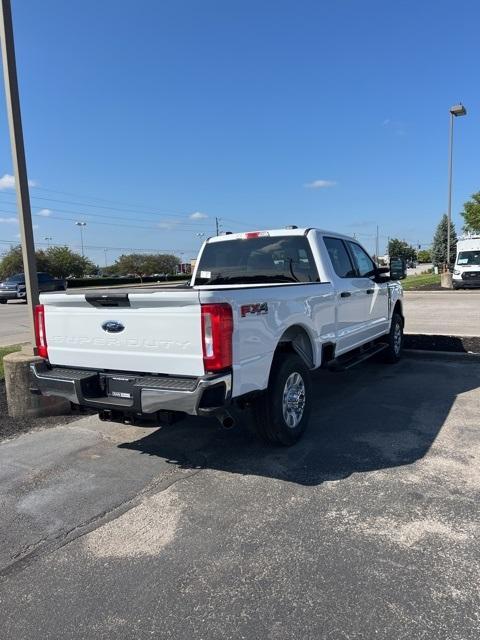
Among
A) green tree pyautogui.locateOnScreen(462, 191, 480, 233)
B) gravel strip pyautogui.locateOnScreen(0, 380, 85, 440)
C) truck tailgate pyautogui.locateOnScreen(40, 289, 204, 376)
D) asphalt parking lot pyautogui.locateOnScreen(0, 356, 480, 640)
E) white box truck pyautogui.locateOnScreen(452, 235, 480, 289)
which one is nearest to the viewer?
asphalt parking lot pyautogui.locateOnScreen(0, 356, 480, 640)

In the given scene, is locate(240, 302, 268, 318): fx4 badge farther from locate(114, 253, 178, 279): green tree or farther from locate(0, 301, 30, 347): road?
locate(114, 253, 178, 279): green tree

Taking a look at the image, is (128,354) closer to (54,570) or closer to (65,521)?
(65,521)

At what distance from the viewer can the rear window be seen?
5.96 meters

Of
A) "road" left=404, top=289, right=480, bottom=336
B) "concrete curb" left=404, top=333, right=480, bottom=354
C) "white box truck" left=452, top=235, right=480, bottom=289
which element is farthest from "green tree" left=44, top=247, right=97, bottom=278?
"concrete curb" left=404, top=333, right=480, bottom=354

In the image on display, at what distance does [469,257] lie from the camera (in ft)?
89.8

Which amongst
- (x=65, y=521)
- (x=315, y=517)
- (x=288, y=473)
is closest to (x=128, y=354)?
(x=65, y=521)

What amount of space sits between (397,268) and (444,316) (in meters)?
7.59

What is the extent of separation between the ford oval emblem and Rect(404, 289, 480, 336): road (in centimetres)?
834

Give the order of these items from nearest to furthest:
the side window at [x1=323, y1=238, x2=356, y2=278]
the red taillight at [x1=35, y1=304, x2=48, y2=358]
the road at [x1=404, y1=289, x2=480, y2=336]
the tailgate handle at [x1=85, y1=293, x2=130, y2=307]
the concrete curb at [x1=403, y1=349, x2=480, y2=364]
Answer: the tailgate handle at [x1=85, y1=293, x2=130, y2=307] < the red taillight at [x1=35, y1=304, x2=48, y2=358] < the side window at [x1=323, y1=238, x2=356, y2=278] < the concrete curb at [x1=403, y1=349, x2=480, y2=364] < the road at [x1=404, y1=289, x2=480, y2=336]

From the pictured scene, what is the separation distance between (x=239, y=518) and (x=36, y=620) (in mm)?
1383

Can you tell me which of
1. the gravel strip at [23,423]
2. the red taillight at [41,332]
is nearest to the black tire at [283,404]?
the red taillight at [41,332]

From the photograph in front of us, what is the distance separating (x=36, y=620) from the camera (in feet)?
8.52

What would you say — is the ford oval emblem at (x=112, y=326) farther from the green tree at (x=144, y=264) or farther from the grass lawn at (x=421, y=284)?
the green tree at (x=144, y=264)

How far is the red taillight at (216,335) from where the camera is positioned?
369cm
